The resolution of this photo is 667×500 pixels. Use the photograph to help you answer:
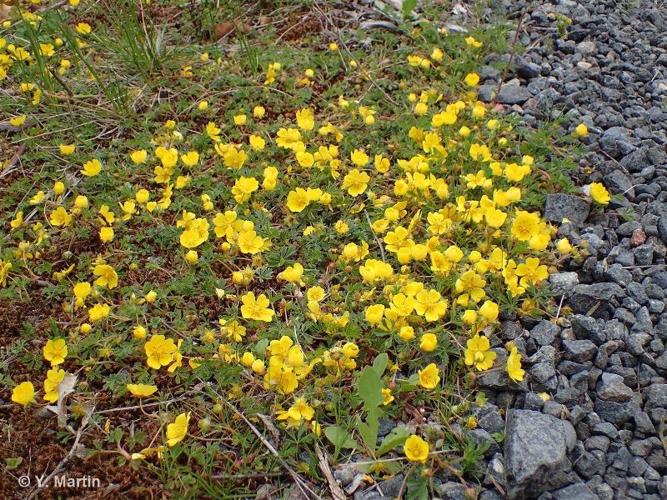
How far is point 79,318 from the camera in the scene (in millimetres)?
3006

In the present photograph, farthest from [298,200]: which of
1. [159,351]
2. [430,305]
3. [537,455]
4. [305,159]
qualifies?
A: [537,455]

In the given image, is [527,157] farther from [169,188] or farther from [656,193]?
[169,188]

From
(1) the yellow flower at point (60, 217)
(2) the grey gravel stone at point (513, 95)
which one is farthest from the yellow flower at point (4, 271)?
(2) the grey gravel stone at point (513, 95)

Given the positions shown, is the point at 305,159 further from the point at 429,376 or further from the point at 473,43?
the point at 473,43

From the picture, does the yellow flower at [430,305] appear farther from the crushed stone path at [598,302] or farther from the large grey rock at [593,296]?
the large grey rock at [593,296]

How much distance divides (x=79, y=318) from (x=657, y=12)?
14.9 ft

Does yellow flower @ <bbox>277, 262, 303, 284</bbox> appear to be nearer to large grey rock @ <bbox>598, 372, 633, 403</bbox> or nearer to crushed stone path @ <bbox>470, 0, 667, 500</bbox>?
crushed stone path @ <bbox>470, 0, 667, 500</bbox>

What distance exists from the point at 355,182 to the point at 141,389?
1579 millimetres

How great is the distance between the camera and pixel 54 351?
2.78 meters

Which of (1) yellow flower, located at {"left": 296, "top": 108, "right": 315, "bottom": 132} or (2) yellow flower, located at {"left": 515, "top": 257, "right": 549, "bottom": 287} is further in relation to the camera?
(1) yellow flower, located at {"left": 296, "top": 108, "right": 315, "bottom": 132}

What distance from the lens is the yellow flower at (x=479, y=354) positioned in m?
2.64

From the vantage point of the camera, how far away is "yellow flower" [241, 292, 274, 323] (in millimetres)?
2916

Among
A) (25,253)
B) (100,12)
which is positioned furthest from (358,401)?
(100,12)

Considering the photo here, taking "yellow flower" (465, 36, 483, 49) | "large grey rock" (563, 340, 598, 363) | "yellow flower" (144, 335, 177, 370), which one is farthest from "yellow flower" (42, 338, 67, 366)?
"yellow flower" (465, 36, 483, 49)
